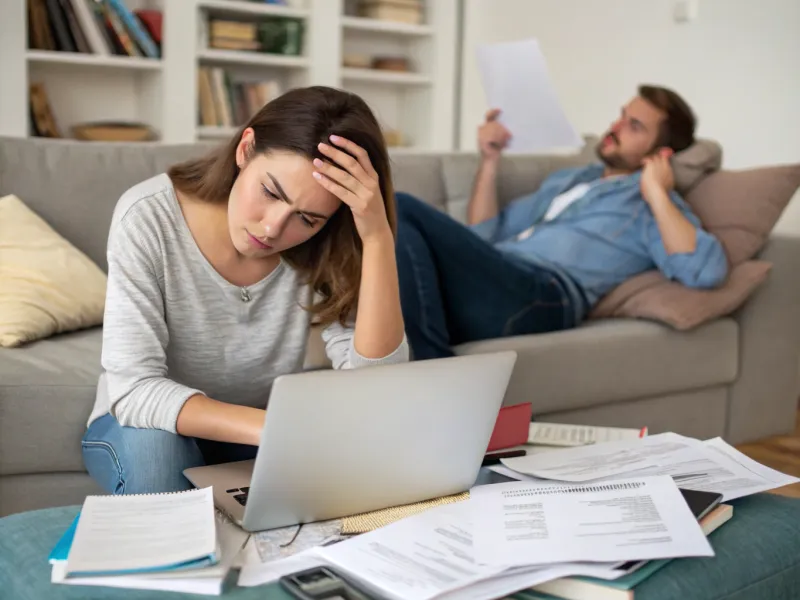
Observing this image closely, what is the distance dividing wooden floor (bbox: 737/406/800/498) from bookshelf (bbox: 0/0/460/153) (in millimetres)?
1885

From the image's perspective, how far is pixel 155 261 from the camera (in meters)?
1.36

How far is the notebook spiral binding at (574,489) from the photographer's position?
109 centimetres

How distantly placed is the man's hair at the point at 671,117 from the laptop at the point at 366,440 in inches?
72.5

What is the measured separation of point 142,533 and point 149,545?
29 mm

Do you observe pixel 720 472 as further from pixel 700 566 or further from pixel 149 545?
pixel 149 545

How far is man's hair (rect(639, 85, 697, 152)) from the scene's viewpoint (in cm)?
274

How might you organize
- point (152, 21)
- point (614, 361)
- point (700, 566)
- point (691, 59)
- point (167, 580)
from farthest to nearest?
point (152, 21) → point (691, 59) → point (614, 361) → point (700, 566) → point (167, 580)

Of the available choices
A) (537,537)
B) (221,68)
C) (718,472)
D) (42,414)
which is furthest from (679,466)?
(221,68)

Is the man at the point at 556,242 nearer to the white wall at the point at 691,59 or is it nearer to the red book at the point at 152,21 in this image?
the white wall at the point at 691,59

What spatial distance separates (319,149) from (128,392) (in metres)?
0.42

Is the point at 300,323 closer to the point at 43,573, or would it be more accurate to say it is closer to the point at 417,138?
the point at 43,573

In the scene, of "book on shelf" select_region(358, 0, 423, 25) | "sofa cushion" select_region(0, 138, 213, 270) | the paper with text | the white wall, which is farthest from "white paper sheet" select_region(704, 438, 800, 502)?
"book on shelf" select_region(358, 0, 423, 25)

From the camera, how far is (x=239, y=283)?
1455 millimetres

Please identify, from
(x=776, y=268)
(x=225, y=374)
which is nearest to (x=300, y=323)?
(x=225, y=374)
